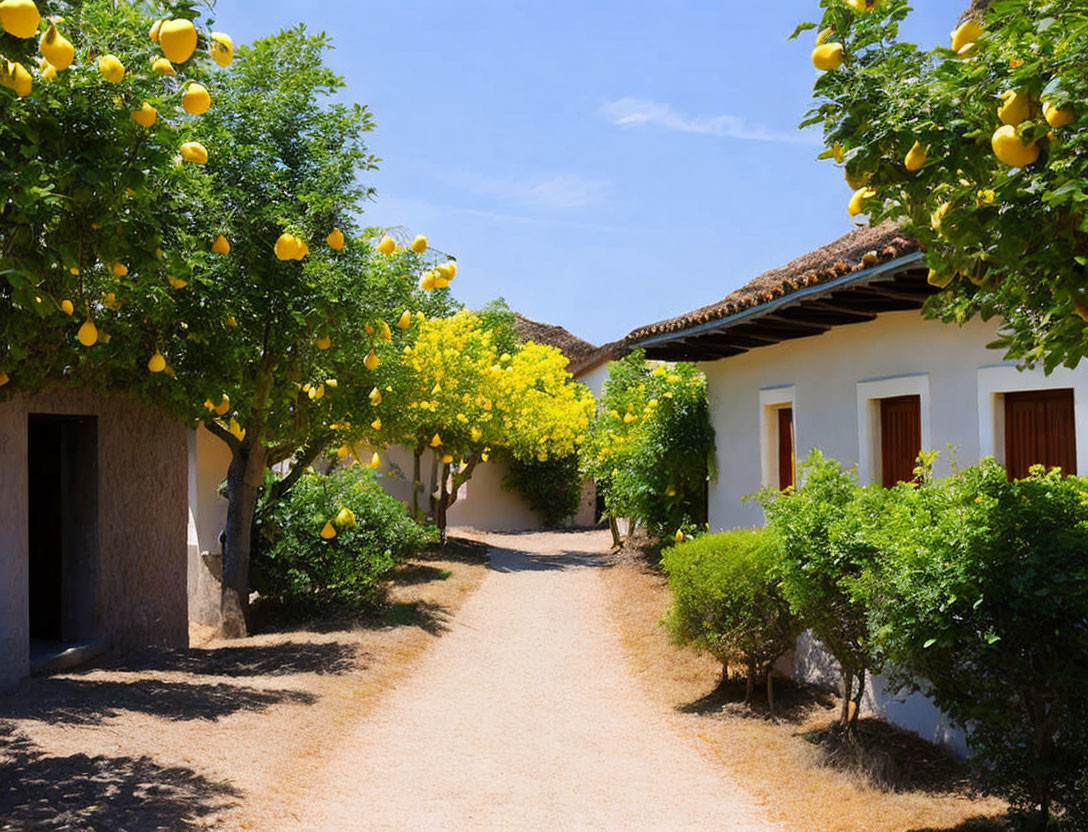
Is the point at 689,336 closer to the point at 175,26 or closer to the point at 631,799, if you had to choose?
the point at 631,799

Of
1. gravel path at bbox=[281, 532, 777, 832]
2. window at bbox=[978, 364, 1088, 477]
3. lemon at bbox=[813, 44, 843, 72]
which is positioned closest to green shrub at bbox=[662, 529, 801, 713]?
gravel path at bbox=[281, 532, 777, 832]

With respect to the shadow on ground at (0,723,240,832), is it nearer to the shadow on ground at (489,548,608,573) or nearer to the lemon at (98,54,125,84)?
the lemon at (98,54,125,84)

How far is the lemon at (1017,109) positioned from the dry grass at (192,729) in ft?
15.4

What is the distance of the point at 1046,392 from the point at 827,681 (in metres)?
3.23

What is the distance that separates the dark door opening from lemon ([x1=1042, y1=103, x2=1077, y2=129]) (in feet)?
27.3

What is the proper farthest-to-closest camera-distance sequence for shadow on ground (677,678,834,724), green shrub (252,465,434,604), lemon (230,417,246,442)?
green shrub (252,465,434,604)
lemon (230,417,246,442)
shadow on ground (677,678,834,724)

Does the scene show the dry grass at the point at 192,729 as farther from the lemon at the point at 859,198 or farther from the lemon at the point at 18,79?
the lemon at the point at 859,198

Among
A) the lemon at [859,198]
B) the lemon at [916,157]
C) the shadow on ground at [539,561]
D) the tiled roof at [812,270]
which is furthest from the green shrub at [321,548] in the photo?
the lemon at [916,157]

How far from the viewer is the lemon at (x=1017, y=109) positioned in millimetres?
2836

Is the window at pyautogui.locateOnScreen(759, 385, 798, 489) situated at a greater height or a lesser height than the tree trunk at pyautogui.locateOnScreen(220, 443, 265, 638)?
greater

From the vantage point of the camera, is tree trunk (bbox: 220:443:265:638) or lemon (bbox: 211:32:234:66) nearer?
lemon (bbox: 211:32:234:66)

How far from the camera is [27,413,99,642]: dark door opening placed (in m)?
Answer: 8.79

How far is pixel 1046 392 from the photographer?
261 inches

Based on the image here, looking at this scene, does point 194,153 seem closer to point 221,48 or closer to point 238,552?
point 221,48
